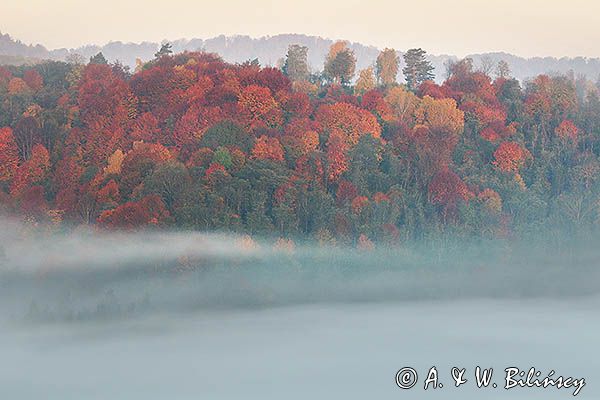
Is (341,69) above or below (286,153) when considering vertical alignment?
above

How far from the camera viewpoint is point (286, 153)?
85.7m

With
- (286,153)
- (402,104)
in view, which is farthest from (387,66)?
(286,153)

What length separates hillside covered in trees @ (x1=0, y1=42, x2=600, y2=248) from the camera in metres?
81.1

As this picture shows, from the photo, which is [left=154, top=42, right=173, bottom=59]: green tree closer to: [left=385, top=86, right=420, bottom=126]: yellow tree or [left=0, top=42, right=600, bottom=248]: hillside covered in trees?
[left=0, top=42, right=600, bottom=248]: hillside covered in trees

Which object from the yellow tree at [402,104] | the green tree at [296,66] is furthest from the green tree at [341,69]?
the yellow tree at [402,104]

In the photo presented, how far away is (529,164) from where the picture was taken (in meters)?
95.1

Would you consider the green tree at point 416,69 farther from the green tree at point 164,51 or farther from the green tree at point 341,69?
the green tree at point 164,51

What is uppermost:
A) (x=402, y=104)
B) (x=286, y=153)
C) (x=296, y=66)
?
(x=296, y=66)

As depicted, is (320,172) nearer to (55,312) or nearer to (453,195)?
(453,195)

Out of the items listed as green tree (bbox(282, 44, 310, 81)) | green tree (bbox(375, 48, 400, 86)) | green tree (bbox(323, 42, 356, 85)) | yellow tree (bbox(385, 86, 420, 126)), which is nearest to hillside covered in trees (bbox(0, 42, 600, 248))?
yellow tree (bbox(385, 86, 420, 126))

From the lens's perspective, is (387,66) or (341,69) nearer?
(341,69)

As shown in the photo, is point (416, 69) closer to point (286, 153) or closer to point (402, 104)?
point (402, 104)

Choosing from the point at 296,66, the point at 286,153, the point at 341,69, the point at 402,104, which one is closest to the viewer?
the point at 286,153

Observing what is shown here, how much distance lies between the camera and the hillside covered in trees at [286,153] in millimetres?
81125
